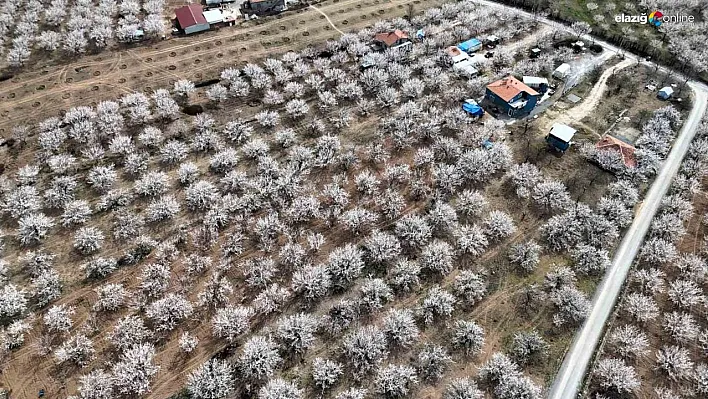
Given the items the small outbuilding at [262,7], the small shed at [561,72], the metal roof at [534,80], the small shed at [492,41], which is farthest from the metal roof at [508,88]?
the small outbuilding at [262,7]

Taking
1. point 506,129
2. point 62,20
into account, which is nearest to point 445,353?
point 506,129

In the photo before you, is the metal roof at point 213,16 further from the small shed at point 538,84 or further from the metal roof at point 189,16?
the small shed at point 538,84

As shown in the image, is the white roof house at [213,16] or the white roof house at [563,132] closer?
the white roof house at [563,132]

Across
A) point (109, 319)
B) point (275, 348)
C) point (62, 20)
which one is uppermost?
point (62, 20)

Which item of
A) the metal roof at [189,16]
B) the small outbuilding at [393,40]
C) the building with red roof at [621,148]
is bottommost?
the building with red roof at [621,148]

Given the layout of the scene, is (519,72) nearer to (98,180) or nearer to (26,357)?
(98,180)

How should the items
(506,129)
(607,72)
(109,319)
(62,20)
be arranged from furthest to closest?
(62,20), (607,72), (506,129), (109,319)

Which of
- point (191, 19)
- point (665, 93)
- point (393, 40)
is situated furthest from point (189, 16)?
point (665, 93)

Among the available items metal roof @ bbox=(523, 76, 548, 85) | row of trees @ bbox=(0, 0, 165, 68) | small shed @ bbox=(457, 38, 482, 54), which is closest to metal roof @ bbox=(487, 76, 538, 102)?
metal roof @ bbox=(523, 76, 548, 85)
